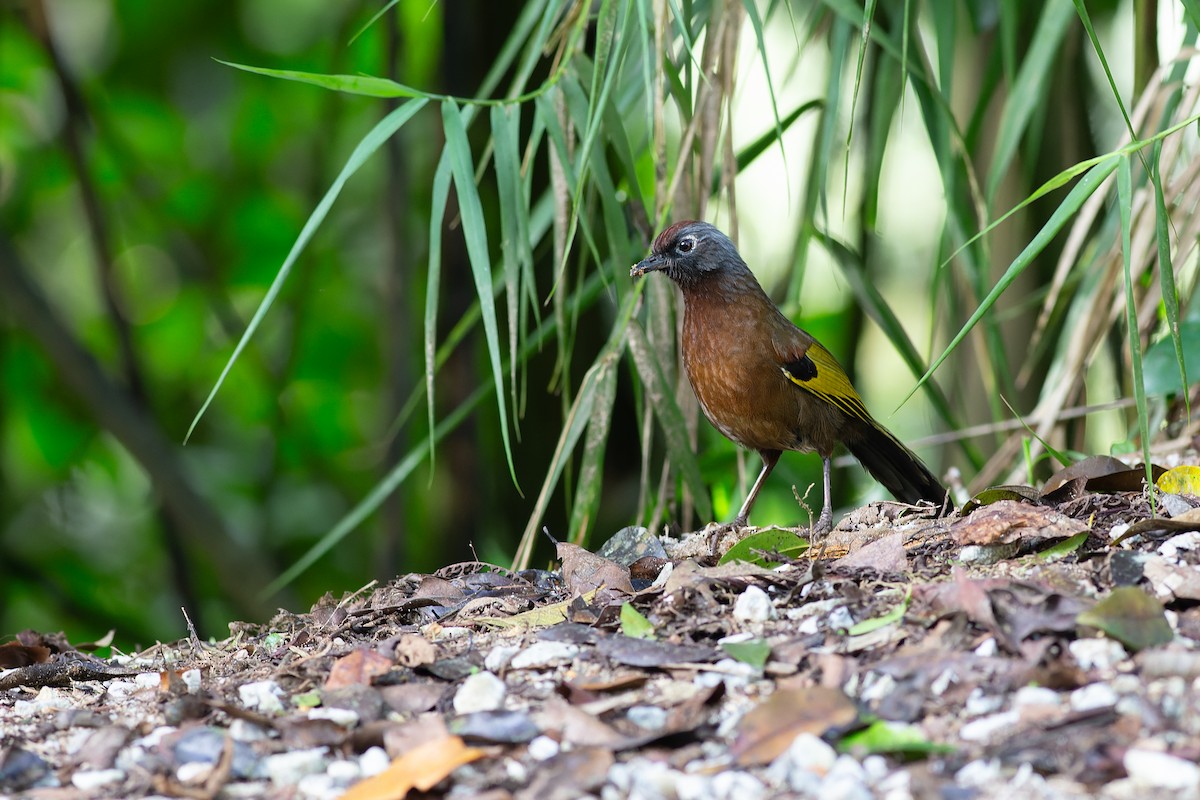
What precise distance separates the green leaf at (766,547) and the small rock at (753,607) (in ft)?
1.25

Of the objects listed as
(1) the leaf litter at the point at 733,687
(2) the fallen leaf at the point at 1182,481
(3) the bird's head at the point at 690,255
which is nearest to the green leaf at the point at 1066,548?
(1) the leaf litter at the point at 733,687

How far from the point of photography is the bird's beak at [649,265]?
4047mm

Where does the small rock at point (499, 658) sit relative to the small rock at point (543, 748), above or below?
below

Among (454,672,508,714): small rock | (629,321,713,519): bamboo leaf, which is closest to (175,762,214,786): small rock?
(454,672,508,714): small rock

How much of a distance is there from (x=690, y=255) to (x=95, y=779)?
2.60 metres

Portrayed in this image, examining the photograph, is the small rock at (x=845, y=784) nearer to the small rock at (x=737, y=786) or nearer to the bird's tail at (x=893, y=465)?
the small rock at (x=737, y=786)

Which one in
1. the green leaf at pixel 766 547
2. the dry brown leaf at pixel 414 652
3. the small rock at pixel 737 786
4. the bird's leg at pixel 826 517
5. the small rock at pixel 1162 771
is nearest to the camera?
the small rock at pixel 1162 771

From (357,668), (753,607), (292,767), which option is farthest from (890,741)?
(357,668)

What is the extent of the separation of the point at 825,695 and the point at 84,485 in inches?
266

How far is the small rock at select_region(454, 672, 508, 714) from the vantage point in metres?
2.27

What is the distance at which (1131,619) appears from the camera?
2.15 meters

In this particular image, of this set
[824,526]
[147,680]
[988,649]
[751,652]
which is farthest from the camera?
[824,526]

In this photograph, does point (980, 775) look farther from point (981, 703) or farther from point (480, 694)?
point (480, 694)

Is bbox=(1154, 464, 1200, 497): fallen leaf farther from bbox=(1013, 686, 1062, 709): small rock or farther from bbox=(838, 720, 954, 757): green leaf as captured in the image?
bbox=(838, 720, 954, 757): green leaf
